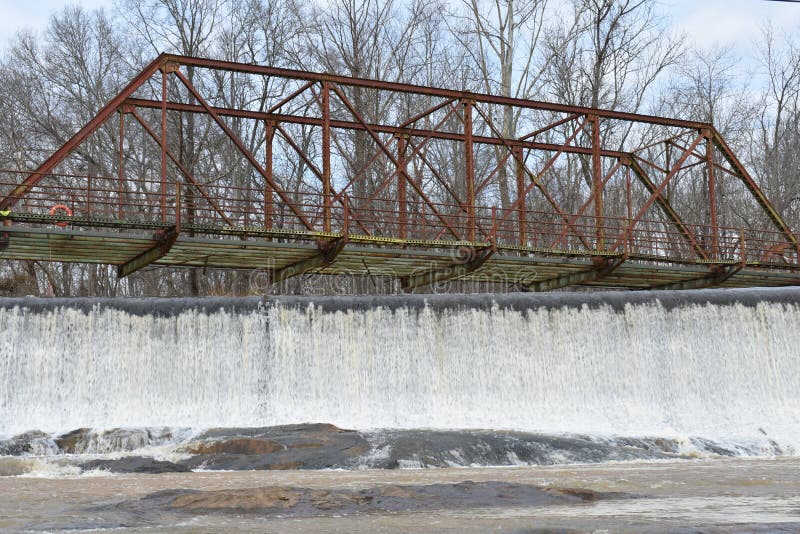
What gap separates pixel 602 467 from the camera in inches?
569

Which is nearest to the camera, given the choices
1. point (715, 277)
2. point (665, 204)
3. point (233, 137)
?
point (233, 137)

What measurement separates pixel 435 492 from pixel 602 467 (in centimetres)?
421

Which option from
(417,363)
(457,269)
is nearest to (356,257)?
(457,269)

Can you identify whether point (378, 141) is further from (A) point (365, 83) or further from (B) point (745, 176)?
(B) point (745, 176)

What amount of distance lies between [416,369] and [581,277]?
999cm

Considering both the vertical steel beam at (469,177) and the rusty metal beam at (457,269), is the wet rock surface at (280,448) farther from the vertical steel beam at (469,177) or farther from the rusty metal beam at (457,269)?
the rusty metal beam at (457,269)

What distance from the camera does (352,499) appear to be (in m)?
10.6

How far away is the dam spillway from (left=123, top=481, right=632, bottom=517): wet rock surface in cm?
705

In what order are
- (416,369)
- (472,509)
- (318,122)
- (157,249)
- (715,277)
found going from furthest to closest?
(715,277)
(318,122)
(157,249)
(416,369)
(472,509)

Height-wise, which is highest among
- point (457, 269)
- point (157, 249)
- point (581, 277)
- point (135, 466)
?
point (157, 249)

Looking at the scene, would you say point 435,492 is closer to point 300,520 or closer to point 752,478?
point 300,520

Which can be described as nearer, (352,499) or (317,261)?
(352,499)

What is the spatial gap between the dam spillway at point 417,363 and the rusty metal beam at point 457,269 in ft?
16.4

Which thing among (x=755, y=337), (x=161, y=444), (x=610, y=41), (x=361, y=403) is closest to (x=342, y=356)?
(x=361, y=403)
